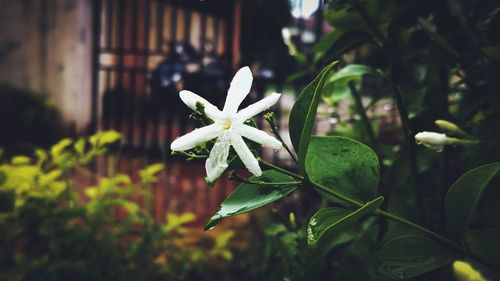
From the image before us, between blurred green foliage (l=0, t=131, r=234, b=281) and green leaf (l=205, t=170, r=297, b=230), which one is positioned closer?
green leaf (l=205, t=170, r=297, b=230)

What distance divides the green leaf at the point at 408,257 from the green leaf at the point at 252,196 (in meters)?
0.14

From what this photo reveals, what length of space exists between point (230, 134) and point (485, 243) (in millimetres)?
296

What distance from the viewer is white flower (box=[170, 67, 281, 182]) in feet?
1.31

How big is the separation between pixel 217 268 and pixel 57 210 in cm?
63

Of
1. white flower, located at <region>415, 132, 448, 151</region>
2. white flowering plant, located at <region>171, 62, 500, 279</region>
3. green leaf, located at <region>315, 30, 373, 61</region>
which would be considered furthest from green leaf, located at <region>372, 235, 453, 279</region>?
green leaf, located at <region>315, 30, 373, 61</region>

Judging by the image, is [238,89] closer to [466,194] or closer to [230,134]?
[230,134]

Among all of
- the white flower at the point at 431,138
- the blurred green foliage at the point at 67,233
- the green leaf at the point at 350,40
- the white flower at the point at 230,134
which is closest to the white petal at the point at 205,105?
the white flower at the point at 230,134

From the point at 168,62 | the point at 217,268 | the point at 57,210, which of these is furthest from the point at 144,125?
the point at 57,210

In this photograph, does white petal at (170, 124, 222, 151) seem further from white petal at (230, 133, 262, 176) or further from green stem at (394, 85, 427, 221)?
green stem at (394, 85, 427, 221)

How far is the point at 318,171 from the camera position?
0.48m

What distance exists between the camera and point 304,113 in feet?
1.38

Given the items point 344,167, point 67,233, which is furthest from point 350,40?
point 67,233

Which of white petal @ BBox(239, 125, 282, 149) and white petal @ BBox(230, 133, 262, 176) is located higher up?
→ white petal @ BBox(239, 125, 282, 149)

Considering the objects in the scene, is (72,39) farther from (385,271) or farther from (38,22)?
(385,271)
